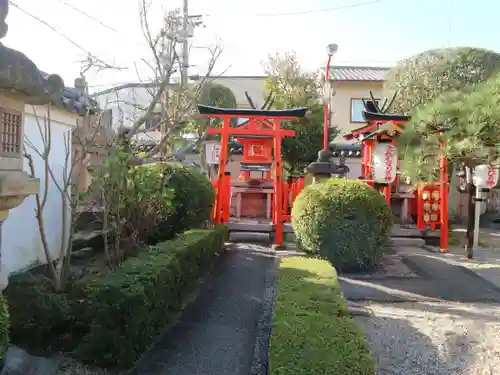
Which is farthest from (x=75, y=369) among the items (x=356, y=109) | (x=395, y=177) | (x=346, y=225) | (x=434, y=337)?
(x=356, y=109)

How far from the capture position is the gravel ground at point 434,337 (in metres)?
4.73

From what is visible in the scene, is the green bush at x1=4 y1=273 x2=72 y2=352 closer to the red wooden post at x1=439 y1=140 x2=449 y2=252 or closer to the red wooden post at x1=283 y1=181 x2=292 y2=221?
the red wooden post at x1=283 y1=181 x2=292 y2=221

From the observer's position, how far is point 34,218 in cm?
731

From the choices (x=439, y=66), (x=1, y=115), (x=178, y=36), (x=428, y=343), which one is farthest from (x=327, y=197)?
(x=439, y=66)

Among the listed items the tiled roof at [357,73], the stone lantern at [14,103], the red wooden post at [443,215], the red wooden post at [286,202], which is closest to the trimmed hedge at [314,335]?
the stone lantern at [14,103]

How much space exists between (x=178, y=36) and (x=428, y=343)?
301 inches

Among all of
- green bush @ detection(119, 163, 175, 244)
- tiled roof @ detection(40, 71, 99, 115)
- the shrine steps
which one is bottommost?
the shrine steps

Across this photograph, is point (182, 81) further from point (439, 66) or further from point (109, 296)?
point (109, 296)

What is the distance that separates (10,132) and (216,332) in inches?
125

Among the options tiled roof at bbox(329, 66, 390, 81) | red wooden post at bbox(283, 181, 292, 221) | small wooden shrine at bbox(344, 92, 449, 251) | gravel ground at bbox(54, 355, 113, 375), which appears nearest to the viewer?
gravel ground at bbox(54, 355, 113, 375)

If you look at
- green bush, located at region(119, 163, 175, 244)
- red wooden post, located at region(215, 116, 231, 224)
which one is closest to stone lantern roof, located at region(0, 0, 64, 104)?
green bush, located at region(119, 163, 175, 244)

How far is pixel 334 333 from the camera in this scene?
145 inches

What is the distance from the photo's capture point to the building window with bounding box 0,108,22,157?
3.26m

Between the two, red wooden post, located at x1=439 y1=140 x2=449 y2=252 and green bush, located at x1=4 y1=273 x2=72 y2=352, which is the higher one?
red wooden post, located at x1=439 y1=140 x2=449 y2=252
